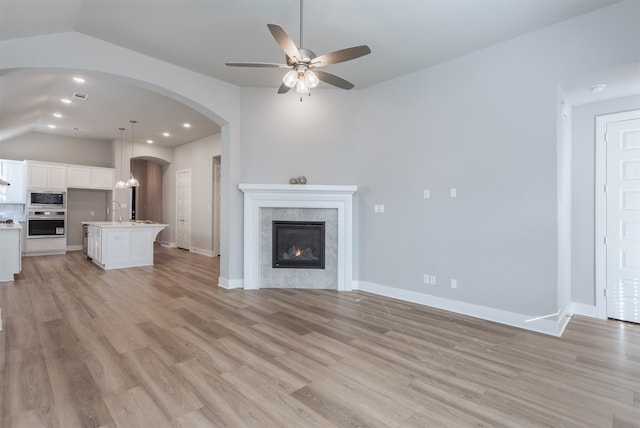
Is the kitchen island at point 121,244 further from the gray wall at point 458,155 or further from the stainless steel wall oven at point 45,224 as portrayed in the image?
the gray wall at point 458,155

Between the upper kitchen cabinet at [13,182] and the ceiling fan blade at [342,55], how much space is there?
8.72 metres

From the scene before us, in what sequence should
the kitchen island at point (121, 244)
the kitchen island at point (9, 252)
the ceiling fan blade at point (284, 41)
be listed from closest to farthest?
the ceiling fan blade at point (284, 41)
the kitchen island at point (9, 252)
the kitchen island at point (121, 244)

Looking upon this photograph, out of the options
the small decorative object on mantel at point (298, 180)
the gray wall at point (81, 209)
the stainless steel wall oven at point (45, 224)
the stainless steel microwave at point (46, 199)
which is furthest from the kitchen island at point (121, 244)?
the small decorative object on mantel at point (298, 180)

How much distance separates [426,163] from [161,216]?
31.6 ft

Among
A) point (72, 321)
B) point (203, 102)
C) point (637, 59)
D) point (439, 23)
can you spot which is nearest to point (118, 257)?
point (72, 321)

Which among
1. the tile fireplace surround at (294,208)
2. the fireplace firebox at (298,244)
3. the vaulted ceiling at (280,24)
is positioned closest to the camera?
the vaulted ceiling at (280,24)

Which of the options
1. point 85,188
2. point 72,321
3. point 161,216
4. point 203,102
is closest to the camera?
point 72,321

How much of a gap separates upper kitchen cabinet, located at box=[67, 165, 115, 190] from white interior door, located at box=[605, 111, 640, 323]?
35.4ft

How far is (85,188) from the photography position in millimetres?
Answer: 8352

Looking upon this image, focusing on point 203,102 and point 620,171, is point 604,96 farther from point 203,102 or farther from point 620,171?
point 203,102

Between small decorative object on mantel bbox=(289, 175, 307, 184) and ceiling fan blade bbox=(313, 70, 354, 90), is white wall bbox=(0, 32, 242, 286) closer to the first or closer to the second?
small decorative object on mantel bbox=(289, 175, 307, 184)

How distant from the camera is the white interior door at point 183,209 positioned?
29.8 feet

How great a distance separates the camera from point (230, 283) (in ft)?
15.9

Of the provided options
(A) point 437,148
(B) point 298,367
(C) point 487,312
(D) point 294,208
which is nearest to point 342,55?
(A) point 437,148
